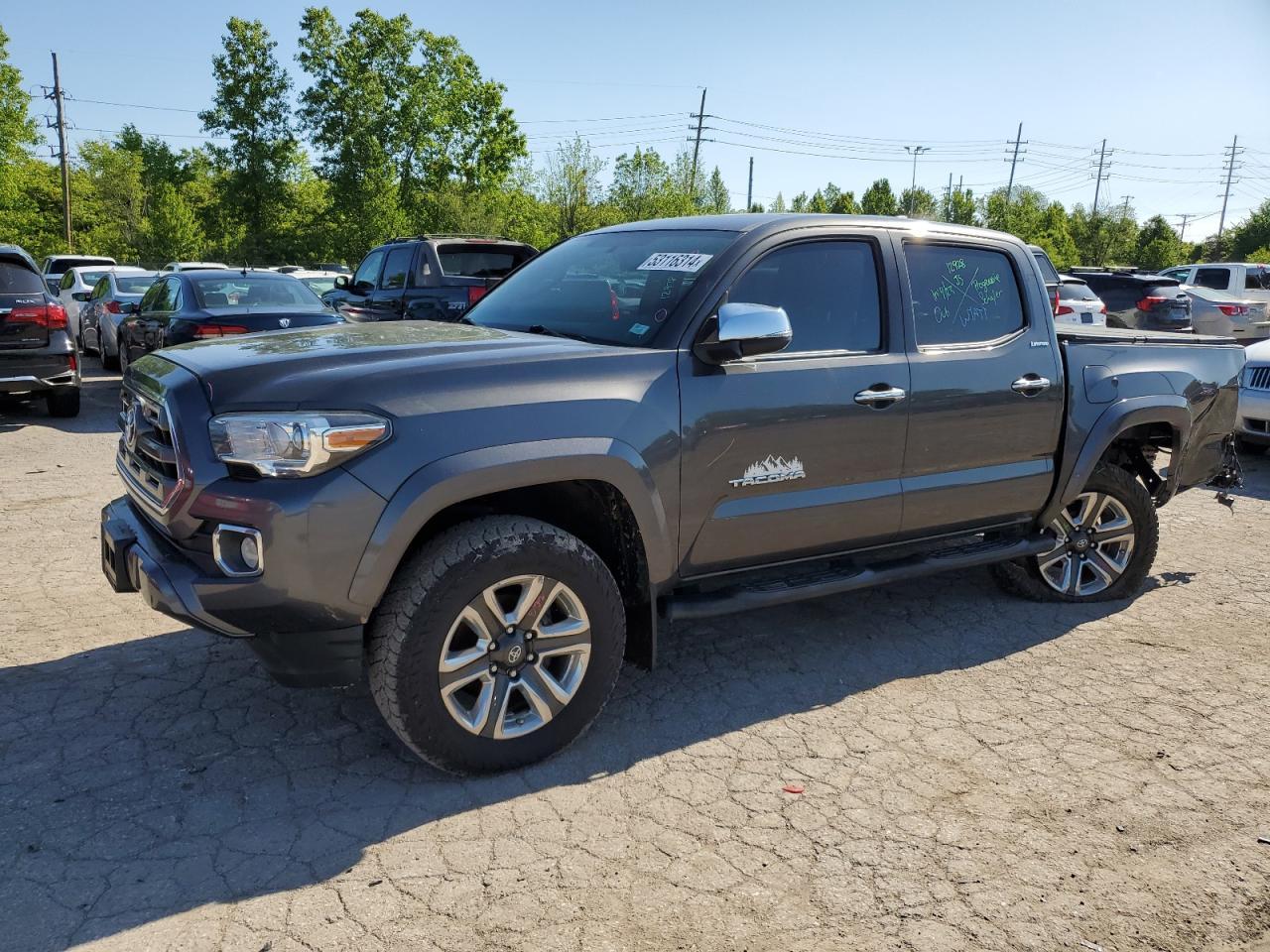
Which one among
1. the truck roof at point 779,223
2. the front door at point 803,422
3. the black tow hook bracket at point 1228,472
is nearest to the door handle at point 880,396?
the front door at point 803,422

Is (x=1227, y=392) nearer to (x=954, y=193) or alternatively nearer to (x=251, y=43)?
(x=251, y=43)

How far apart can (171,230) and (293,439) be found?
53.2 meters

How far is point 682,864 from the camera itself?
9.21 feet

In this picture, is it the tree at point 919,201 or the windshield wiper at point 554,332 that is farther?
the tree at point 919,201

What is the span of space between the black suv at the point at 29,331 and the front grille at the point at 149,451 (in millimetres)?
6754

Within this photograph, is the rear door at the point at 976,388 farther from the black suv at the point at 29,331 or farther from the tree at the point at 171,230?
the tree at the point at 171,230

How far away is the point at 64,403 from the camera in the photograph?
10.4 metres

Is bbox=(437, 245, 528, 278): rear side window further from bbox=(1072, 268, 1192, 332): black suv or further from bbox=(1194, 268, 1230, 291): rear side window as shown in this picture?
bbox=(1194, 268, 1230, 291): rear side window

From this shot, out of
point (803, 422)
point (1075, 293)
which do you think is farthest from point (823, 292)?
point (1075, 293)

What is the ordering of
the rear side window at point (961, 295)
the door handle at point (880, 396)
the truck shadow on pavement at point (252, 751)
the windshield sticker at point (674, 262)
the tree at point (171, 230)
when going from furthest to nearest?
the tree at point (171, 230) → the rear side window at point (961, 295) → the door handle at point (880, 396) → the windshield sticker at point (674, 262) → the truck shadow on pavement at point (252, 751)

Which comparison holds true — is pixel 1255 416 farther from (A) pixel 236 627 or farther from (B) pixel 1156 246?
(B) pixel 1156 246

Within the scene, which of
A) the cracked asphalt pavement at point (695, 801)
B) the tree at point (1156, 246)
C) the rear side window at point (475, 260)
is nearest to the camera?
the cracked asphalt pavement at point (695, 801)

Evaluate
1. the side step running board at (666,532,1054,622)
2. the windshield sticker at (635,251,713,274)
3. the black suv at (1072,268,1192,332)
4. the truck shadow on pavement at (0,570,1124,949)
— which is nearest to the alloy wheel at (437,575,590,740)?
the truck shadow on pavement at (0,570,1124,949)

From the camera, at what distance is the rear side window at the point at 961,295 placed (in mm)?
4234
